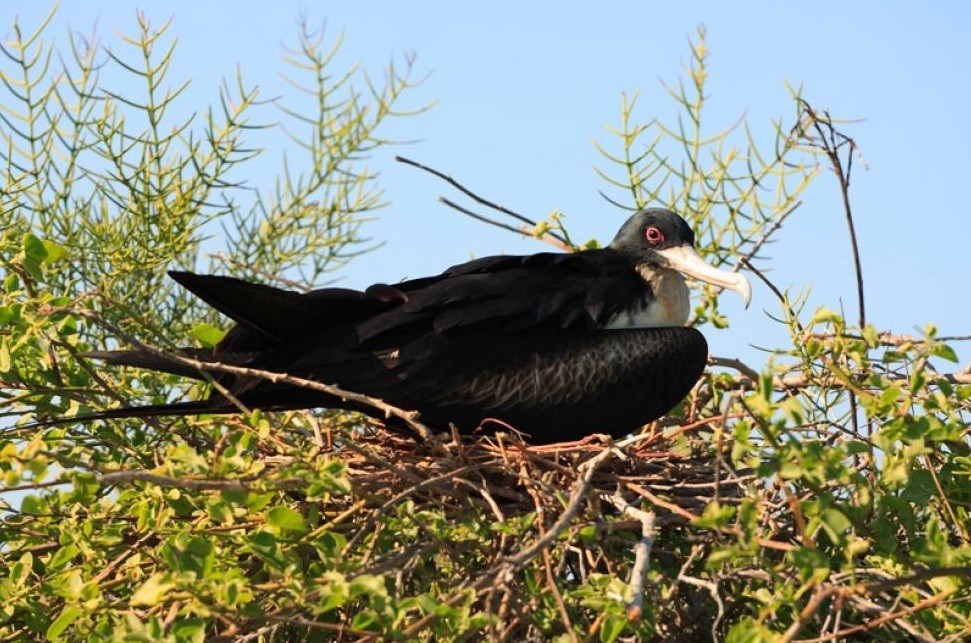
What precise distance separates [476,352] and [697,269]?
96 cm

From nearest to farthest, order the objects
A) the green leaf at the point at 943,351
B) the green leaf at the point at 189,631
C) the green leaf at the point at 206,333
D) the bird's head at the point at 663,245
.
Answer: the green leaf at the point at 189,631 → the green leaf at the point at 943,351 → the green leaf at the point at 206,333 → the bird's head at the point at 663,245

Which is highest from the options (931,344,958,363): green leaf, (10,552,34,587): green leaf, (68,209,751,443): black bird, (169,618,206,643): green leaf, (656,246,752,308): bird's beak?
(656,246,752,308): bird's beak

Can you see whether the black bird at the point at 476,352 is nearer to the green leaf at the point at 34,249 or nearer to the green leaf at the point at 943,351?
the green leaf at the point at 34,249

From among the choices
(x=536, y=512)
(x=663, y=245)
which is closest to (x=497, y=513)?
(x=536, y=512)

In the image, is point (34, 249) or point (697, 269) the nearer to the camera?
point (34, 249)

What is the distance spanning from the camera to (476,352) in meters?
4.35

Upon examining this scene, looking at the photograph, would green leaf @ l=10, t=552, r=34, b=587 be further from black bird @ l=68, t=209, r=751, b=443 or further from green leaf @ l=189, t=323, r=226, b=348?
black bird @ l=68, t=209, r=751, b=443

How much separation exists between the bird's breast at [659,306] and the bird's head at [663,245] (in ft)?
0.12

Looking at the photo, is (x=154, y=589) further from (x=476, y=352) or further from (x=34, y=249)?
(x=476, y=352)

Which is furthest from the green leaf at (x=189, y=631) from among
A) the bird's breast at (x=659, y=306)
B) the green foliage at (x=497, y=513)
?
the bird's breast at (x=659, y=306)

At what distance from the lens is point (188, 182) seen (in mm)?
5312

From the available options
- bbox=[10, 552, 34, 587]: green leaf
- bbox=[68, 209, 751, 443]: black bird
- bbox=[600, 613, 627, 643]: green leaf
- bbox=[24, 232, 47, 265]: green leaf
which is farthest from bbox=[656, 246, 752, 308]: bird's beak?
bbox=[10, 552, 34, 587]: green leaf

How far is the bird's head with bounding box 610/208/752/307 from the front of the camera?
4879 millimetres

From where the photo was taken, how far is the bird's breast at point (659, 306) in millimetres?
4625
